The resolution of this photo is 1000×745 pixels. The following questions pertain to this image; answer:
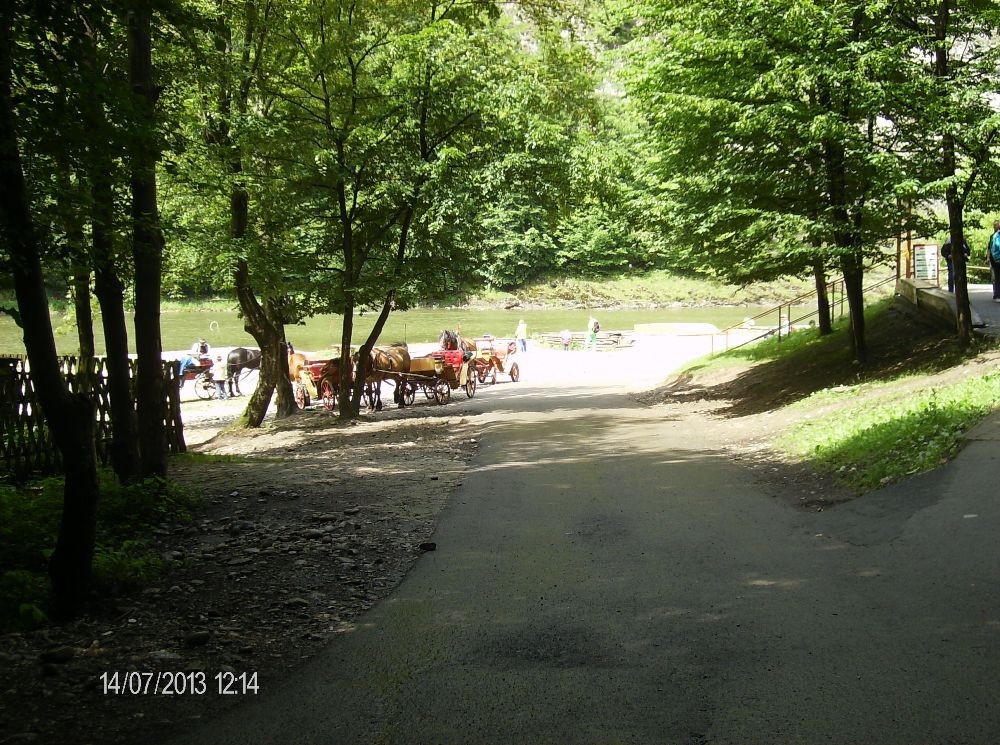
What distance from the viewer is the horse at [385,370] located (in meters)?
23.6

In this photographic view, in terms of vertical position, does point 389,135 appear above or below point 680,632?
above

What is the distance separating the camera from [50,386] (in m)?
5.53

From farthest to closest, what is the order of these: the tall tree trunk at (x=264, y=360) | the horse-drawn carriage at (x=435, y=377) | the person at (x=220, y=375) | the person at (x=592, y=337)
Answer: the person at (x=592, y=337), the person at (x=220, y=375), the horse-drawn carriage at (x=435, y=377), the tall tree trunk at (x=264, y=360)

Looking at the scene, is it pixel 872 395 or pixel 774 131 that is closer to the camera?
pixel 872 395

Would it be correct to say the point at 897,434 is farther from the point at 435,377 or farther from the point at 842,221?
the point at 435,377

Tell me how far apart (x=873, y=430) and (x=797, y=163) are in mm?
7202

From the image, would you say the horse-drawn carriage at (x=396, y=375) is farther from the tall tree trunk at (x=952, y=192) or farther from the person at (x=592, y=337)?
the person at (x=592, y=337)

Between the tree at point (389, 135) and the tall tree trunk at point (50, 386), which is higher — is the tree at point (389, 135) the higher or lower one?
the higher one

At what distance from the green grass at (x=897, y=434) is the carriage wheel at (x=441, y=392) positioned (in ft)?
43.3

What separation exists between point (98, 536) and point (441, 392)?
18015 millimetres

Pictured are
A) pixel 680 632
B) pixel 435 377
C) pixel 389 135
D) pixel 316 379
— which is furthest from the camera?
pixel 435 377

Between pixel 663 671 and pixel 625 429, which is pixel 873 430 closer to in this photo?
pixel 625 429

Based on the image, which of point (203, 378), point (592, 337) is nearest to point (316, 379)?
point (203, 378)

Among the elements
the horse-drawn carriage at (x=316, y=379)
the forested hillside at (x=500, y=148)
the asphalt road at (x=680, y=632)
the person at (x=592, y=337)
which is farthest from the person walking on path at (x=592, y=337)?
the asphalt road at (x=680, y=632)
